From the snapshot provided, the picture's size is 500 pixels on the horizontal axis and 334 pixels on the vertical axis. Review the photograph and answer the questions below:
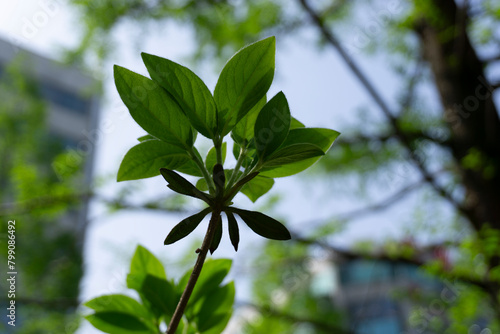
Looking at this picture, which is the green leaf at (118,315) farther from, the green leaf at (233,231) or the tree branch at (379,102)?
the tree branch at (379,102)

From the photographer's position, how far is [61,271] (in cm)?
191

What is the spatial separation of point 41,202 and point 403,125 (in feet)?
2.71

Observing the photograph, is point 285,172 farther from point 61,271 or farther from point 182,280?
point 61,271

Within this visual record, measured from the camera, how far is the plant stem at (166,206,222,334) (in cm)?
13

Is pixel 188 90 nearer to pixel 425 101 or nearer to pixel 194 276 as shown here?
pixel 194 276

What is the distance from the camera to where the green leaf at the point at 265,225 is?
0.53 feet

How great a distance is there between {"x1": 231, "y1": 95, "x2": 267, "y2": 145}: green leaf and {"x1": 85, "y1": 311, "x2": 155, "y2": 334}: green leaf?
0.09 metres

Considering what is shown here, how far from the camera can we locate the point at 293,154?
17 centimetres

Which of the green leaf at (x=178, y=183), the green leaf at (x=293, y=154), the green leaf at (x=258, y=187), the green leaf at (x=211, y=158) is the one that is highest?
the green leaf at (x=211, y=158)

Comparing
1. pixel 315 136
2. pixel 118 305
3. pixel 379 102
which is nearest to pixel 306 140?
pixel 315 136

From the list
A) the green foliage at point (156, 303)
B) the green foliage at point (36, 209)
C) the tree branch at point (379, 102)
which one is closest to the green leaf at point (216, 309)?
the green foliage at point (156, 303)

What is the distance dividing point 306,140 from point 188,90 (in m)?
0.05

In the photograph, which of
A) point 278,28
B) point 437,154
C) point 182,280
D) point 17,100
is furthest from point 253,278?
point 17,100

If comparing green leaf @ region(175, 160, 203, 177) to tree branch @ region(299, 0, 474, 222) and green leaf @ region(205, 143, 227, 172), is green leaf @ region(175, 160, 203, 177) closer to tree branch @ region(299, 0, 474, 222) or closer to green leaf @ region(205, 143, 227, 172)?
green leaf @ region(205, 143, 227, 172)
